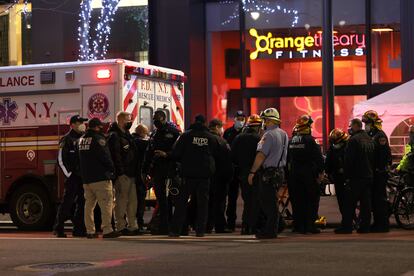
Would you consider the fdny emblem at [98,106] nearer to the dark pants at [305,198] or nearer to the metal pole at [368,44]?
the dark pants at [305,198]

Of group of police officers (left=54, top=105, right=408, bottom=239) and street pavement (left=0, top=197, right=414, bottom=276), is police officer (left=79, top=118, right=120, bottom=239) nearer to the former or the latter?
group of police officers (left=54, top=105, right=408, bottom=239)

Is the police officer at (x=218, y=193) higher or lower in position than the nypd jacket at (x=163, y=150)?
lower

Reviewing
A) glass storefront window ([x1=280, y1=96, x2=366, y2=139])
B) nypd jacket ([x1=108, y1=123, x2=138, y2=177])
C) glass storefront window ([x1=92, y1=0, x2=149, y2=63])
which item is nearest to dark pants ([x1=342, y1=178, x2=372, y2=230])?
nypd jacket ([x1=108, y1=123, x2=138, y2=177])

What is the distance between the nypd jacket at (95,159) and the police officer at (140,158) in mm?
885

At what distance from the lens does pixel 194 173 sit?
13.8 meters

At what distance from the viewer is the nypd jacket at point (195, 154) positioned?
45.4ft

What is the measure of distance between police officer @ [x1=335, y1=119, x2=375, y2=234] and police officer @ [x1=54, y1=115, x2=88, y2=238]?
387cm

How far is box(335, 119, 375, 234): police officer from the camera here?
14.4 m

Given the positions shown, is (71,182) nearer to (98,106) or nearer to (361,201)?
(98,106)

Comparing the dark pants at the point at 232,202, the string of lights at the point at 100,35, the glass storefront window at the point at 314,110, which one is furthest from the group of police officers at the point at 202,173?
the string of lights at the point at 100,35

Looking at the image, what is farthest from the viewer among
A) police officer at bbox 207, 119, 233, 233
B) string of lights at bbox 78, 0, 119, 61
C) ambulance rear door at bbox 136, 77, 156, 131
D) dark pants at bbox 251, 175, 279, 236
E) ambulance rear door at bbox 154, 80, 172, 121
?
string of lights at bbox 78, 0, 119, 61

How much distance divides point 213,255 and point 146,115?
5797 millimetres

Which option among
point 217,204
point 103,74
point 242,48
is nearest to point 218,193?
point 217,204

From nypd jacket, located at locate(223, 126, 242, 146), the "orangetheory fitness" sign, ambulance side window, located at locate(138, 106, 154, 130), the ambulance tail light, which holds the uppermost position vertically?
the "orangetheory fitness" sign
